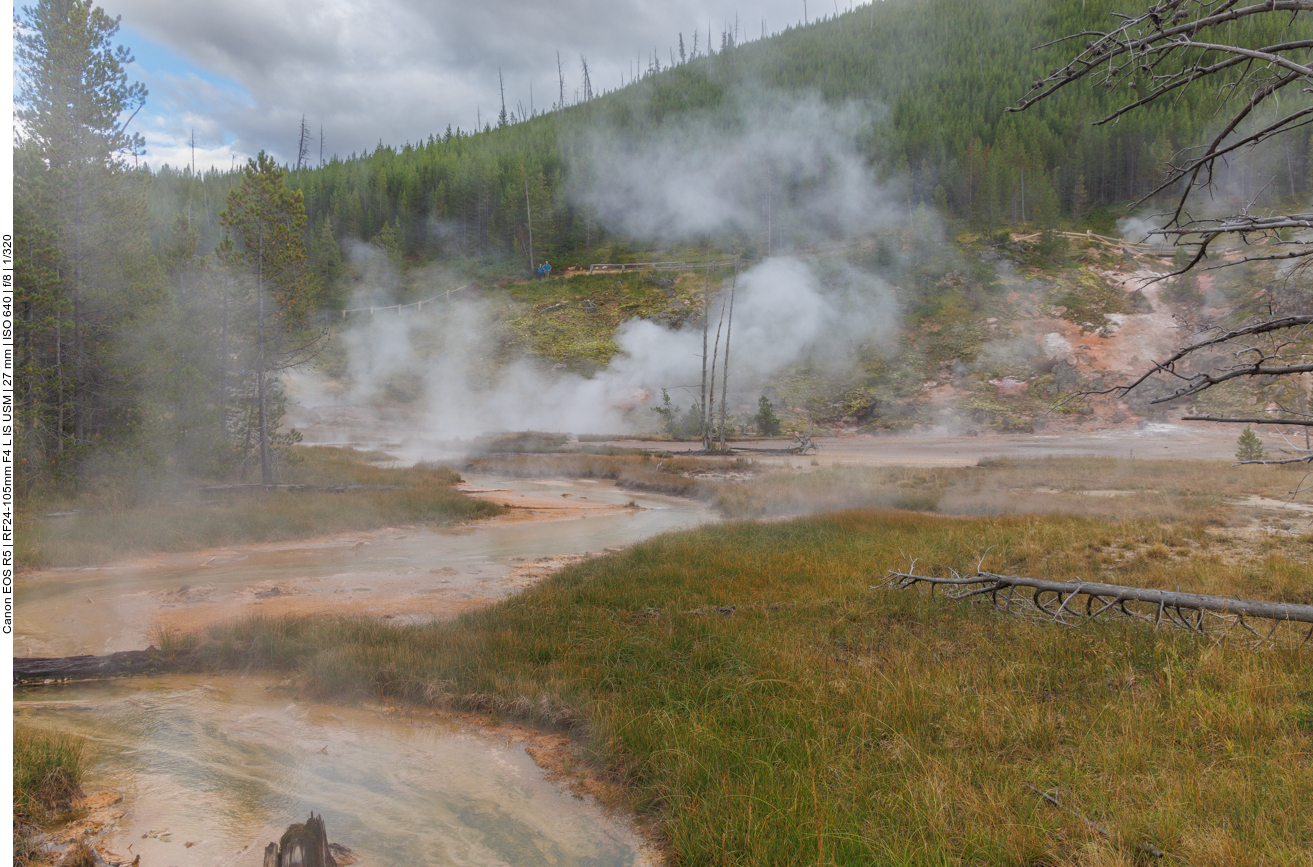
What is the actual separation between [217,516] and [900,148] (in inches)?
3025

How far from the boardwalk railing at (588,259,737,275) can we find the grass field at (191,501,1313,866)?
183 feet

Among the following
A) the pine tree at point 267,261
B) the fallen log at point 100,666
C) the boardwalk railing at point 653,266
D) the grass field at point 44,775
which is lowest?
the fallen log at point 100,666

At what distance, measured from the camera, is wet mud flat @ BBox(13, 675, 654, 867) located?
4484mm

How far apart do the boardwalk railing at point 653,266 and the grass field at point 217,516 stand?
44735 mm

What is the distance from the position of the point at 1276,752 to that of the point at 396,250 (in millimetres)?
73004

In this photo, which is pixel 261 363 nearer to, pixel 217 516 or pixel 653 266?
pixel 217 516

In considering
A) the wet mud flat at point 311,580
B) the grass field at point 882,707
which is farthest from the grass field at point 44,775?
the wet mud flat at point 311,580

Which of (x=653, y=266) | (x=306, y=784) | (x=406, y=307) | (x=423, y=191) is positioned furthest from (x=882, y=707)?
(x=423, y=191)

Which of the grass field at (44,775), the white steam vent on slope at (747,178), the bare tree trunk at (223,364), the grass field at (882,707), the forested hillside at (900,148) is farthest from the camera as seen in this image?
the white steam vent on slope at (747,178)

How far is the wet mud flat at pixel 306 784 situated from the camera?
448cm

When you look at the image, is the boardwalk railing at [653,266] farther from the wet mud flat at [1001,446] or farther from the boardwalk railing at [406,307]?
the wet mud flat at [1001,446]

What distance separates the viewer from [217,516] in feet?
51.4

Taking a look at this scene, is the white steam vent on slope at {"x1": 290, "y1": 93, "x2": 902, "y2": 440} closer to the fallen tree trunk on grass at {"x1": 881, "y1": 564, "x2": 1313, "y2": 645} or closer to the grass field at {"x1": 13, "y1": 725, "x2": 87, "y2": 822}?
the fallen tree trunk on grass at {"x1": 881, "y1": 564, "x2": 1313, "y2": 645}

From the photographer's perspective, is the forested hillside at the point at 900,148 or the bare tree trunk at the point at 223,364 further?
the forested hillside at the point at 900,148
